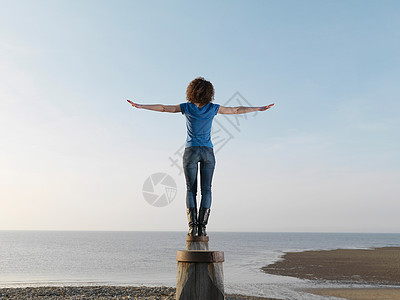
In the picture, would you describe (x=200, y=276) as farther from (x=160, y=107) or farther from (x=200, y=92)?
(x=200, y=92)

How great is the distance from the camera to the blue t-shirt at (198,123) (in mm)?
5727

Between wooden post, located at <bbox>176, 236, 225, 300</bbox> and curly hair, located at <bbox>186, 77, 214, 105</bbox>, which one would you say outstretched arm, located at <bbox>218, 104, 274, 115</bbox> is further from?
wooden post, located at <bbox>176, 236, 225, 300</bbox>

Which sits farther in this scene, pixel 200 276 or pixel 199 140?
pixel 199 140

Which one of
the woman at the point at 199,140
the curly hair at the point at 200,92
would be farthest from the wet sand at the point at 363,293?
the curly hair at the point at 200,92

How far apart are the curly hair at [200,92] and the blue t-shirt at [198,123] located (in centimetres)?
12

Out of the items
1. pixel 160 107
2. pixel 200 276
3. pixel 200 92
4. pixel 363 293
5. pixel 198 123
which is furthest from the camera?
pixel 363 293

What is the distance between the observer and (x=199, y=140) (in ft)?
18.7

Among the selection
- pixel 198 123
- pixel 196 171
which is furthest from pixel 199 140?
pixel 196 171

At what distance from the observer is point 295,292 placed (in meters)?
20.8

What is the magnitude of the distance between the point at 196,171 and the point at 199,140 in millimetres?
496

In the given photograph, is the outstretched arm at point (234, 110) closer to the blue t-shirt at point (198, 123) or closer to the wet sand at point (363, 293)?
the blue t-shirt at point (198, 123)

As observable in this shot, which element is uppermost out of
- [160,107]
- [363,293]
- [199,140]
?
[160,107]

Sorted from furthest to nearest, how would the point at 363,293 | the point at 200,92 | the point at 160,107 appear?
1. the point at 363,293
2. the point at 200,92
3. the point at 160,107

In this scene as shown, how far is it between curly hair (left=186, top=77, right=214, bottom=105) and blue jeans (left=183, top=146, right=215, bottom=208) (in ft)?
2.52
